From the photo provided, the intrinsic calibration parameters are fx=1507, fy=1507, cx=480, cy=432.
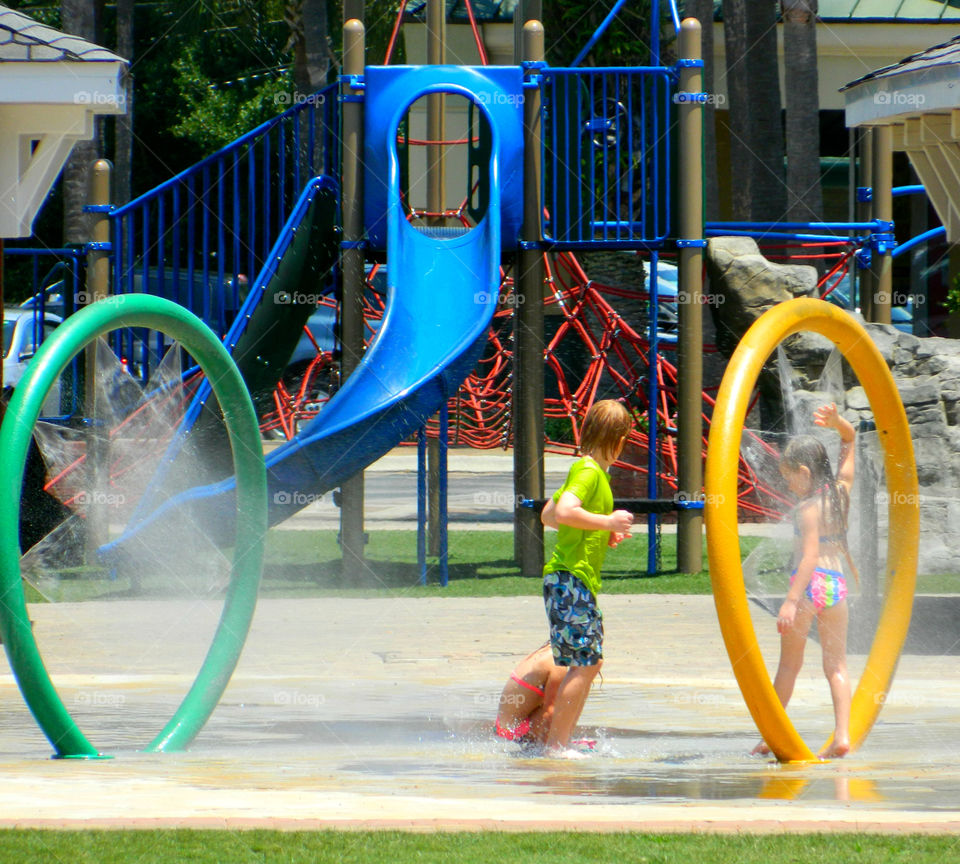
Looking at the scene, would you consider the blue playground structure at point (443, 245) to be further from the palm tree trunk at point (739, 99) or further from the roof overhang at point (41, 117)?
the palm tree trunk at point (739, 99)

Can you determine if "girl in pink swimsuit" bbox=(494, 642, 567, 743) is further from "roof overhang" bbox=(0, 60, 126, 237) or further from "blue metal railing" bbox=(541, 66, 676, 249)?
"blue metal railing" bbox=(541, 66, 676, 249)

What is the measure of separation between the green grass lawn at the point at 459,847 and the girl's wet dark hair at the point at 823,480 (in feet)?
6.72

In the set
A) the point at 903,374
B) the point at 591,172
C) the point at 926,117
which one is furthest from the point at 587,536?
the point at 903,374

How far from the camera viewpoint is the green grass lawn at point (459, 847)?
161 inches

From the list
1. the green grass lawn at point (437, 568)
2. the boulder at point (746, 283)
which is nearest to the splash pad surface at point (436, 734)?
the green grass lawn at point (437, 568)

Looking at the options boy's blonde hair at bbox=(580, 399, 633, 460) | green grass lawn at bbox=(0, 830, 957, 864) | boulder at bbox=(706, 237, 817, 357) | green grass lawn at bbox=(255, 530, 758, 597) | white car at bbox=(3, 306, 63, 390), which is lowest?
green grass lawn at bbox=(255, 530, 758, 597)

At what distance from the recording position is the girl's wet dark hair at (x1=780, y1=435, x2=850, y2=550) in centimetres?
615

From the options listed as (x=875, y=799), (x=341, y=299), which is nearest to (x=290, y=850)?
(x=875, y=799)

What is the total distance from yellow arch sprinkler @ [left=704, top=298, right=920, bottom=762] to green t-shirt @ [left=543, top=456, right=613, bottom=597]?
529 mm

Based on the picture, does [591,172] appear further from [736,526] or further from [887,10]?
[887,10]

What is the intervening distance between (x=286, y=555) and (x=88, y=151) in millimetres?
11188

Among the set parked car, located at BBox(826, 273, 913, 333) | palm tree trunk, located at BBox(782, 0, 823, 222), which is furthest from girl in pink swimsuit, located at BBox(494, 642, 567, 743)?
parked car, located at BBox(826, 273, 913, 333)

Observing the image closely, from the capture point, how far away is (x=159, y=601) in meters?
10.0

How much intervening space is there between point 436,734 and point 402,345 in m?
4.89
